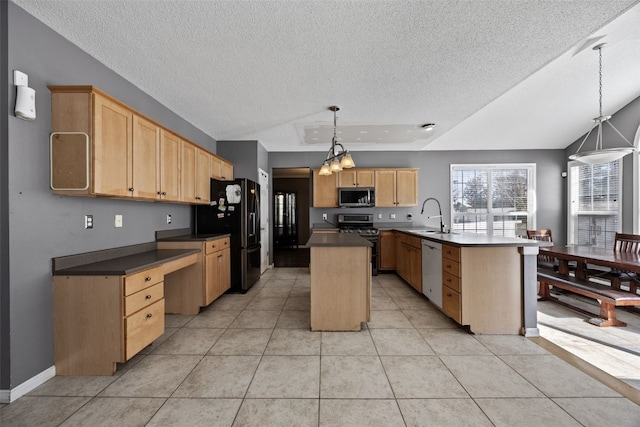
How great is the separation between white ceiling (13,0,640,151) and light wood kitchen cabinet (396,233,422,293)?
188 centimetres

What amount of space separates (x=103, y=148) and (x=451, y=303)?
352 centimetres

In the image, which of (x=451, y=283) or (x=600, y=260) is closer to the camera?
(x=600, y=260)

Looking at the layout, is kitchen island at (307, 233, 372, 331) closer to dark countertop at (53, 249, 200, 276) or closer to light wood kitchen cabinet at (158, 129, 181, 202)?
dark countertop at (53, 249, 200, 276)

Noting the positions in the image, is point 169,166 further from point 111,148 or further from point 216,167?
point 216,167

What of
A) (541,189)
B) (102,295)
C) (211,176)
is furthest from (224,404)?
(541,189)

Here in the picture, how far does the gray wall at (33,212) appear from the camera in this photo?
1662 millimetres

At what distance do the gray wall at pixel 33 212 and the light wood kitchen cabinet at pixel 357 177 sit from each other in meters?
4.12

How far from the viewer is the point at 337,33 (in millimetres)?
1960

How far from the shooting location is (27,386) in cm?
174

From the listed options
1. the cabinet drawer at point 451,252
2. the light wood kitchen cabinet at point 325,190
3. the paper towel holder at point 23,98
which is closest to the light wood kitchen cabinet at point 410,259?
the cabinet drawer at point 451,252

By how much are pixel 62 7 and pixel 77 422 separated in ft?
8.61

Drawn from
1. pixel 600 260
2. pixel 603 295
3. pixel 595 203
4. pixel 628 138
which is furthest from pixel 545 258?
pixel 628 138

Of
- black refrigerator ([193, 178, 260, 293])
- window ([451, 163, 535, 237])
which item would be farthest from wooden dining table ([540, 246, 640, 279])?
black refrigerator ([193, 178, 260, 293])

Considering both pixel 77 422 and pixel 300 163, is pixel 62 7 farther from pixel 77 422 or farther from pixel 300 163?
pixel 300 163
